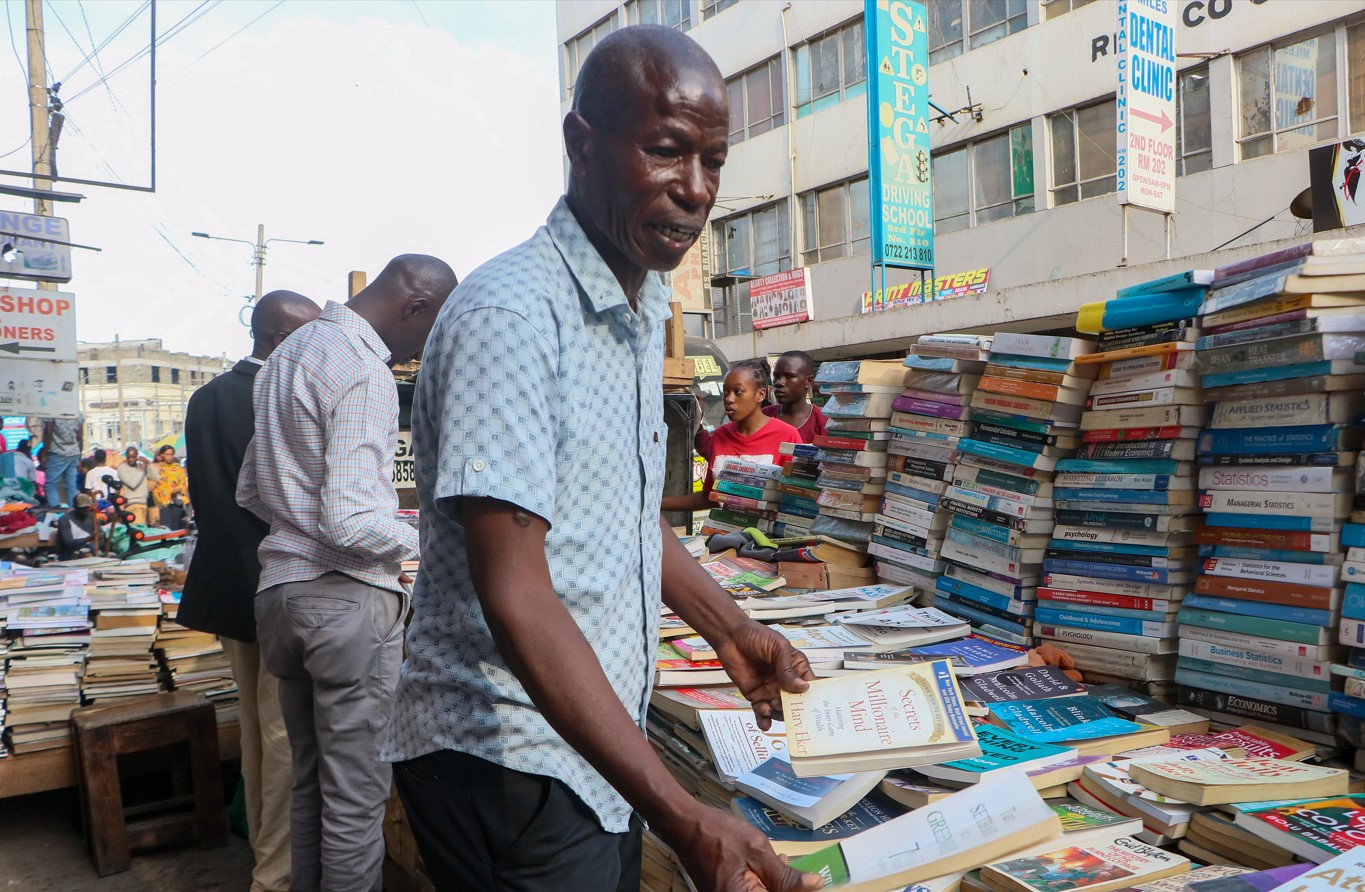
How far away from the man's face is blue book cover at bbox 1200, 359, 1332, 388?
1436 millimetres

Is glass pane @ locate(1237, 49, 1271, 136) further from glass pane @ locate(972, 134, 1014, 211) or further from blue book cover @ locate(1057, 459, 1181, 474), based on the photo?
blue book cover @ locate(1057, 459, 1181, 474)

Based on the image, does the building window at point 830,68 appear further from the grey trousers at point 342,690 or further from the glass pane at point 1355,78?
the grey trousers at point 342,690

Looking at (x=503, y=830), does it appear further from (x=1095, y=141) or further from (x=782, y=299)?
(x=782, y=299)

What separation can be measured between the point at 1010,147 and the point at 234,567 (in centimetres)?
1727

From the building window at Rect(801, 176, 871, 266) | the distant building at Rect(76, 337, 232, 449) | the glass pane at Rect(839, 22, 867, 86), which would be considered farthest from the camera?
the distant building at Rect(76, 337, 232, 449)

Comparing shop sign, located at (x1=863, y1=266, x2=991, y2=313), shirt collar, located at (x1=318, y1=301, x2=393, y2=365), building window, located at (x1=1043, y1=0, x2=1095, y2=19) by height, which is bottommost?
shirt collar, located at (x1=318, y1=301, x2=393, y2=365)

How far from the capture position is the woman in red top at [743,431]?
5.55 metres

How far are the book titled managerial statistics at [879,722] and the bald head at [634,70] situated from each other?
0.92 m

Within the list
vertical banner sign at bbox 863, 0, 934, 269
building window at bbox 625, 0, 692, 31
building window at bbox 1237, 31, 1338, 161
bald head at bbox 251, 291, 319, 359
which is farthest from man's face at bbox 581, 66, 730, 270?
building window at bbox 625, 0, 692, 31

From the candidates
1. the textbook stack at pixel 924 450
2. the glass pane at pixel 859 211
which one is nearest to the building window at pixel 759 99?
the glass pane at pixel 859 211

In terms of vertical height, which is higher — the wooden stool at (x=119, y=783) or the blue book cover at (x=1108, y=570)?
the blue book cover at (x=1108, y=570)

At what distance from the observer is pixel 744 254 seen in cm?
2353

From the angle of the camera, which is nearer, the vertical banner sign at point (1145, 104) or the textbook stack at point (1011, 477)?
the textbook stack at point (1011, 477)

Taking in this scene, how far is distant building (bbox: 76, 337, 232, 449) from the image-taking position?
5819 cm
